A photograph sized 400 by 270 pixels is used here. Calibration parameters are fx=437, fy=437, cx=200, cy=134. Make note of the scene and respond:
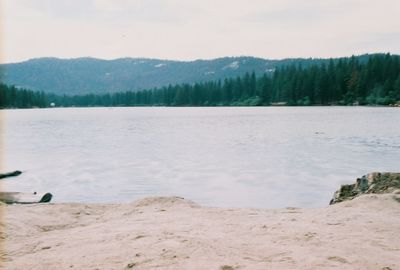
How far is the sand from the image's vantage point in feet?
23.5

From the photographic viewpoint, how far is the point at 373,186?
14508 millimetres

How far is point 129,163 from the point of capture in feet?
102

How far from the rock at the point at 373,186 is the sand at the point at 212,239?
Result: 1.40 metres

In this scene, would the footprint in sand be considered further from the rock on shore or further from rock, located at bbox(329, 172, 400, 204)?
rock, located at bbox(329, 172, 400, 204)

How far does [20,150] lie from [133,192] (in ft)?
70.4

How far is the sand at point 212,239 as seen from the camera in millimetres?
7176

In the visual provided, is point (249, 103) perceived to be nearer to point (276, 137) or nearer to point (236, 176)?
point (276, 137)

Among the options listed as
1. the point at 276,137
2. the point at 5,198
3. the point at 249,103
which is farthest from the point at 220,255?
the point at 249,103

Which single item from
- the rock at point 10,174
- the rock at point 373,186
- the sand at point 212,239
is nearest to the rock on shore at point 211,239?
the sand at point 212,239

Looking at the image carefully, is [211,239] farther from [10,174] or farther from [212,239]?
[10,174]

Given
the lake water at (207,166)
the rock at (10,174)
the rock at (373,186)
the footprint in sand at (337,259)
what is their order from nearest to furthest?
the footprint in sand at (337,259) → the rock at (373,186) → the lake water at (207,166) → the rock at (10,174)


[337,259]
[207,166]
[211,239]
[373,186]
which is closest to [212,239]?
[211,239]

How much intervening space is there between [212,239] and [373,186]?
8220 millimetres

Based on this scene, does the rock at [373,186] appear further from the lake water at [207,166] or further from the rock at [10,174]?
the rock at [10,174]
